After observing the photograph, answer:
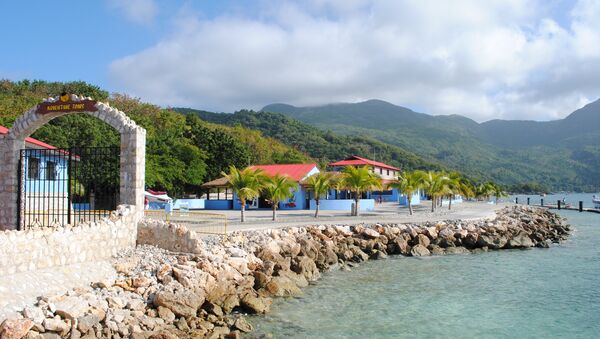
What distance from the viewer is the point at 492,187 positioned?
85625 millimetres

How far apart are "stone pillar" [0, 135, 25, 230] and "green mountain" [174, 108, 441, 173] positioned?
92.0 m

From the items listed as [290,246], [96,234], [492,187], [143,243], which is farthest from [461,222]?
[492,187]

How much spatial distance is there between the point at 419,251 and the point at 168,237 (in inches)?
565

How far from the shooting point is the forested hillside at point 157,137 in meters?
42.9

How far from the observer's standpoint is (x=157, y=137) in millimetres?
52281

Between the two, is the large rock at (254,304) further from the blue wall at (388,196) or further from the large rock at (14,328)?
the blue wall at (388,196)

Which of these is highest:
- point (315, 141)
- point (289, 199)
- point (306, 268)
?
point (315, 141)

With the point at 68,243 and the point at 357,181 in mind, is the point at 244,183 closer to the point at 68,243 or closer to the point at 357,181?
the point at 357,181

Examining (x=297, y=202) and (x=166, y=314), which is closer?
(x=166, y=314)

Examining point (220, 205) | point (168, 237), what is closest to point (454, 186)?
point (220, 205)

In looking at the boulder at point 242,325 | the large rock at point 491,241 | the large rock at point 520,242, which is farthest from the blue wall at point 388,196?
the boulder at point 242,325

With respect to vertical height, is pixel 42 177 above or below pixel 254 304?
above

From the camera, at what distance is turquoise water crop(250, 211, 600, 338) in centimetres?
1340

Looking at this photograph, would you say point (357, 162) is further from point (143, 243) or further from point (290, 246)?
point (143, 243)
